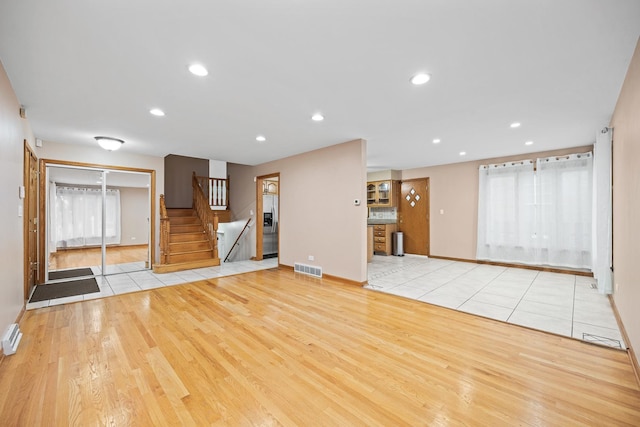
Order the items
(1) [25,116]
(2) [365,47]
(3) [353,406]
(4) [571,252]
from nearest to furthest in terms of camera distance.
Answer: (3) [353,406] < (2) [365,47] < (1) [25,116] < (4) [571,252]

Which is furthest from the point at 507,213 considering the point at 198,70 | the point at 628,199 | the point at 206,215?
the point at 206,215

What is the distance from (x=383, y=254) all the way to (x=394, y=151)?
3416 millimetres

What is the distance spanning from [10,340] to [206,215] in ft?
15.5

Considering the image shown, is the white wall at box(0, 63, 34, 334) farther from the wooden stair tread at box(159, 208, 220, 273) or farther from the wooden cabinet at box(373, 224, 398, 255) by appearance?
the wooden cabinet at box(373, 224, 398, 255)

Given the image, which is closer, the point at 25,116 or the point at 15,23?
the point at 15,23

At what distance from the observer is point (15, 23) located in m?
1.80

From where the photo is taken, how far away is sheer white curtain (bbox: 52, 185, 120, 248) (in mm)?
8055

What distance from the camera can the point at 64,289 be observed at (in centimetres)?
433

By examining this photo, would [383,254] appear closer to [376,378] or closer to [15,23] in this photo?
[376,378]

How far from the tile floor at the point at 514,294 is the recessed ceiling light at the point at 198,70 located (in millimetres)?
3752

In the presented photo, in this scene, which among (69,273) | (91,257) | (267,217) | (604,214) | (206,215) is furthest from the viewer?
(267,217)

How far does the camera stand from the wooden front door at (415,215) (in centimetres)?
754

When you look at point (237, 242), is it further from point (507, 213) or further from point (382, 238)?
point (507, 213)

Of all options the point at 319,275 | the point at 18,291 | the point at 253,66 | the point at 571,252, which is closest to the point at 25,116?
the point at 18,291
